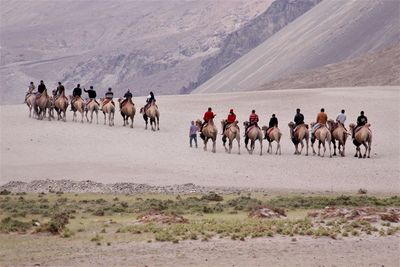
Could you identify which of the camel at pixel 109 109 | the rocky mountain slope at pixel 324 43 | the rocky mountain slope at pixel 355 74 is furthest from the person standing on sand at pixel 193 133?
the rocky mountain slope at pixel 324 43

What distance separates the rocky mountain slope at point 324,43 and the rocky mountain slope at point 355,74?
8.57 meters

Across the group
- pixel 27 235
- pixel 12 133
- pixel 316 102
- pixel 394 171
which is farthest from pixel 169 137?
pixel 27 235

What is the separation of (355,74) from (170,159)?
68.5 m

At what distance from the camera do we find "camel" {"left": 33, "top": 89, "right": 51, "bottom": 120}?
4697 centimetres

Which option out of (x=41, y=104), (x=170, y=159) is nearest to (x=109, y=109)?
(x=41, y=104)

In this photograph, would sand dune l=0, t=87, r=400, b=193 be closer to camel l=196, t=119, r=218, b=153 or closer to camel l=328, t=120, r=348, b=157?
camel l=196, t=119, r=218, b=153

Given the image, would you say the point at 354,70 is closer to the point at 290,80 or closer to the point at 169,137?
the point at 290,80

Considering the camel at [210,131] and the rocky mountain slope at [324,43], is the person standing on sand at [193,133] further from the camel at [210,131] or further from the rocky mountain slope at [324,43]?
the rocky mountain slope at [324,43]

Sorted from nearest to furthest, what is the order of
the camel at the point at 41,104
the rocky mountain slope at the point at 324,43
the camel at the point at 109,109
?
the camel at the point at 41,104 → the camel at the point at 109,109 → the rocky mountain slope at the point at 324,43

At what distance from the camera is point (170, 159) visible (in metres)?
40.3

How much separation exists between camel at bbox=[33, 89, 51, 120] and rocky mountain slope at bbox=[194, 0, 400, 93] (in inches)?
2820

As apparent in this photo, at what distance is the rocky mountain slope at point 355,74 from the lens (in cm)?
10069

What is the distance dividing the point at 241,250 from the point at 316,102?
39.7 meters

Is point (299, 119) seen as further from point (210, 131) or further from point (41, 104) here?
point (41, 104)
